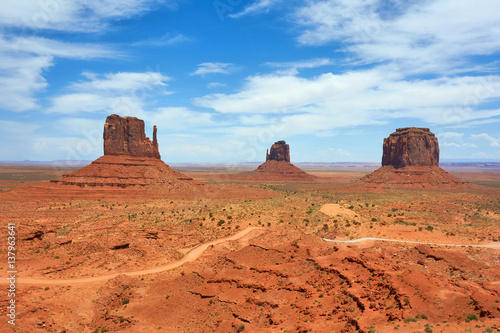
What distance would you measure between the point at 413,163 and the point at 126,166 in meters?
117

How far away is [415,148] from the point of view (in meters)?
126

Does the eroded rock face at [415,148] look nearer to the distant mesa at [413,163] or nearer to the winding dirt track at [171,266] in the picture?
the distant mesa at [413,163]

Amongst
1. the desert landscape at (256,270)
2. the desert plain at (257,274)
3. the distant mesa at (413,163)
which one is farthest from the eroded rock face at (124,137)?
the distant mesa at (413,163)

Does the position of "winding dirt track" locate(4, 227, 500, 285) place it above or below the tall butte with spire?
below

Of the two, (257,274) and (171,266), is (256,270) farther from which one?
(171,266)

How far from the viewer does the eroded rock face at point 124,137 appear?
305 feet

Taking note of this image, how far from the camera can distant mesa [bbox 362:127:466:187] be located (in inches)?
4648

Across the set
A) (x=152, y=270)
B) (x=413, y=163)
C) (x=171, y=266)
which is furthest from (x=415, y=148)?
→ (x=152, y=270)

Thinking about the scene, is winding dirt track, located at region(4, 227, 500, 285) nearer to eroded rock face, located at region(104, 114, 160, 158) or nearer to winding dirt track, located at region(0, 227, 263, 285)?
winding dirt track, located at region(0, 227, 263, 285)

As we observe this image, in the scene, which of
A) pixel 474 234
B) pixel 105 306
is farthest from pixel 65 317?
pixel 474 234

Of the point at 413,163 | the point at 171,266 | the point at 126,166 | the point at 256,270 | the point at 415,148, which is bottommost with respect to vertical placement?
the point at 171,266

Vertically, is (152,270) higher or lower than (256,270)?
lower

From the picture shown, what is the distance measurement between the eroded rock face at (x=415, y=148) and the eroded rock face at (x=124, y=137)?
353 feet

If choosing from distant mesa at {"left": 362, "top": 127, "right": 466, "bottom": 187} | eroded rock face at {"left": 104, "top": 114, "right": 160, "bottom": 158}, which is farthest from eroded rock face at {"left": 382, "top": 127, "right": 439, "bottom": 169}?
eroded rock face at {"left": 104, "top": 114, "right": 160, "bottom": 158}
